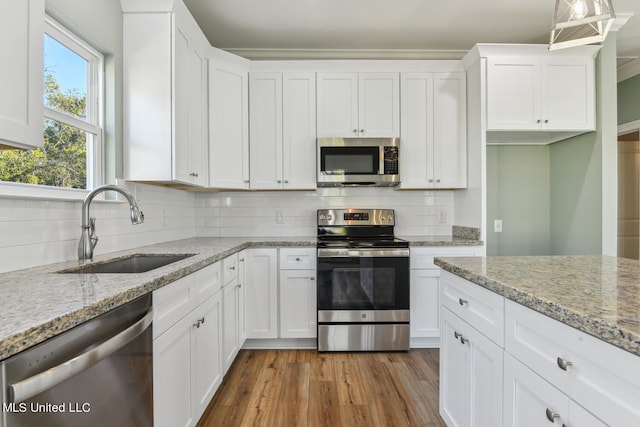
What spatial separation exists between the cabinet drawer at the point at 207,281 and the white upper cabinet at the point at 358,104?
152 cm

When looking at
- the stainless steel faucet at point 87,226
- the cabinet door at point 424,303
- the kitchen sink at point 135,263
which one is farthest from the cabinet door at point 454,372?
the stainless steel faucet at point 87,226

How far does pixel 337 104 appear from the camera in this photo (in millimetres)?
2855

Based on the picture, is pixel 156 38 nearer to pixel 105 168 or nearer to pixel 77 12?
pixel 77 12

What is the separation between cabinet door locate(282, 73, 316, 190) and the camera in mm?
2848

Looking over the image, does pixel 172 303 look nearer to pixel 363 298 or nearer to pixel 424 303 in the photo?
pixel 363 298

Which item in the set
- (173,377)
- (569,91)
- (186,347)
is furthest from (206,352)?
(569,91)

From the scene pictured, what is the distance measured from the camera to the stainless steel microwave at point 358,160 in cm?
281

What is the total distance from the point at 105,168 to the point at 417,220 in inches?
101

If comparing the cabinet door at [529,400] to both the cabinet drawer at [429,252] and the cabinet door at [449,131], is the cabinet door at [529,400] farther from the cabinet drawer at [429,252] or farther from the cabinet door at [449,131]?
the cabinet door at [449,131]

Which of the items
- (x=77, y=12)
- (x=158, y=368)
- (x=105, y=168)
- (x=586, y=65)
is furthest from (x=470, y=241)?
(x=77, y=12)

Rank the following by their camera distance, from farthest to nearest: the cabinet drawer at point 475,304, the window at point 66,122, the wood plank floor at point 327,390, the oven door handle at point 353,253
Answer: the oven door handle at point 353,253
the wood plank floor at point 327,390
the window at point 66,122
the cabinet drawer at point 475,304

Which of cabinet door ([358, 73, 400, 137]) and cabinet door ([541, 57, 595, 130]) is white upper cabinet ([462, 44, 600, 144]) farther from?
cabinet door ([358, 73, 400, 137])

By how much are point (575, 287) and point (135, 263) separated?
1.97 m

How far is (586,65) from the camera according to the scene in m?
2.59
